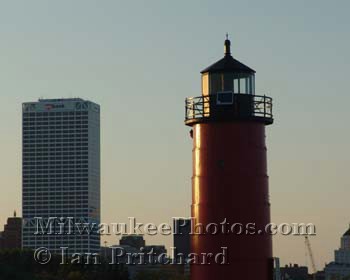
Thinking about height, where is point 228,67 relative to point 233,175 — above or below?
above

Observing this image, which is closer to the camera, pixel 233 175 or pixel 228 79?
pixel 233 175

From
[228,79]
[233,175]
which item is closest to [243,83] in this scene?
[228,79]

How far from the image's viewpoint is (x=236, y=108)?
4838 cm

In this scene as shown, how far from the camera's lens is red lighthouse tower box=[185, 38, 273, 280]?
4812 centimetres

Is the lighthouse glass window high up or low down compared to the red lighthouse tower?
up

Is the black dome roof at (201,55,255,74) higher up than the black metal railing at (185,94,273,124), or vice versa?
the black dome roof at (201,55,255,74)

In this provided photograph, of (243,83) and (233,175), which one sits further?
(243,83)

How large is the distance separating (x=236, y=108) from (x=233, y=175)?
2388mm

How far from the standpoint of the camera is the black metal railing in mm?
48406

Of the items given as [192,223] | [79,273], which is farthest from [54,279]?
[192,223]

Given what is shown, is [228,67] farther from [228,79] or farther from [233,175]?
[233,175]

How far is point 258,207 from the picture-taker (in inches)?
1903

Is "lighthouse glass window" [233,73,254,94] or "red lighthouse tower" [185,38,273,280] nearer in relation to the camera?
"red lighthouse tower" [185,38,273,280]

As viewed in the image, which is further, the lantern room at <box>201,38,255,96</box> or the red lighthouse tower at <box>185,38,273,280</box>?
the lantern room at <box>201,38,255,96</box>
